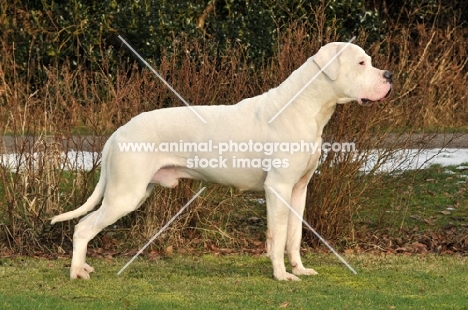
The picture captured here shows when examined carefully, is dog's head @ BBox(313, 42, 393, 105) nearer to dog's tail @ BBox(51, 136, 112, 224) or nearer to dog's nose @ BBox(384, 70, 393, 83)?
dog's nose @ BBox(384, 70, 393, 83)

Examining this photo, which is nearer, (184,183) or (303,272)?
(303,272)

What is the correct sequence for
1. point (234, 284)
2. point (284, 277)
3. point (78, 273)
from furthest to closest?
point (78, 273) < point (284, 277) < point (234, 284)

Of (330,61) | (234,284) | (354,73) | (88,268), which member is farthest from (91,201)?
(354,73)

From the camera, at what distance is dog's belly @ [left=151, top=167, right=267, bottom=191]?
26.4 feet

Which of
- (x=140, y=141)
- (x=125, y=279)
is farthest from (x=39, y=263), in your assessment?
(x=140, y=141)

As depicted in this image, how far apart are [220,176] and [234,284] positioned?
3.16 ft

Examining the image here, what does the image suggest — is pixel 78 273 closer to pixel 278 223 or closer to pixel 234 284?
pixel 234 284

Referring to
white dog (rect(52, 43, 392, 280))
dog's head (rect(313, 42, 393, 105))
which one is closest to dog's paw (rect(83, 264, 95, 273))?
white dog (rect(52, 43, 392, 280))

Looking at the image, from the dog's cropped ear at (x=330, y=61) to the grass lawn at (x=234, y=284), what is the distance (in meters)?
1.73

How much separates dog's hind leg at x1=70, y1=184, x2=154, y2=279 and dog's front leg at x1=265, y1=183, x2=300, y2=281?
1081 mm

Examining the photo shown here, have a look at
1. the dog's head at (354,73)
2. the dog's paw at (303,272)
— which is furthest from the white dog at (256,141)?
the dog's paw at (303,272)

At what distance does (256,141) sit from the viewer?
312 inches

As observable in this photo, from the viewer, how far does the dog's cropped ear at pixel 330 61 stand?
7.76 meters

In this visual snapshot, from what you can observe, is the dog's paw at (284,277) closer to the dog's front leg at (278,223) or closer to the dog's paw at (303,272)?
the dog's front leg at (278,223)
